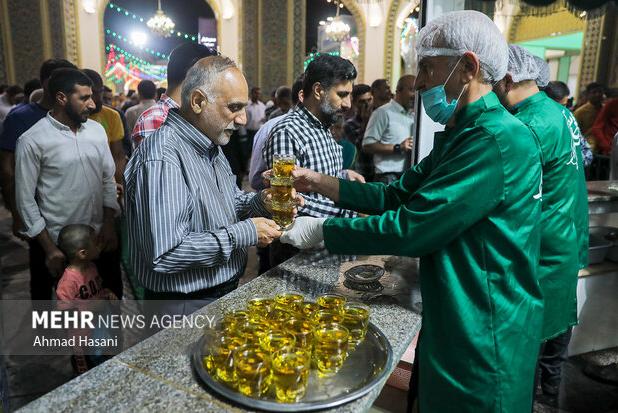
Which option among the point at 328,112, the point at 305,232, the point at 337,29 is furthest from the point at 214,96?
the point at 337,29

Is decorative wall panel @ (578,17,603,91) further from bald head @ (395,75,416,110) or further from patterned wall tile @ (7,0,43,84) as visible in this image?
patterned wall tile @ (7,0,43,84)

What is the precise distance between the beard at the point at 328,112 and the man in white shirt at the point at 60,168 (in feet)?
4.66

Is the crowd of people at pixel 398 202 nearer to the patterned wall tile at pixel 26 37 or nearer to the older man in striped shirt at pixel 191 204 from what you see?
the older man in striped shirt at pixel 191 204

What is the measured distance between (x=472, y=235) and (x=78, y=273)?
→ 236 centimetres

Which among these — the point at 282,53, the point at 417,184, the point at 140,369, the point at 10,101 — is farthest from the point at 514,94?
the point at 282,53

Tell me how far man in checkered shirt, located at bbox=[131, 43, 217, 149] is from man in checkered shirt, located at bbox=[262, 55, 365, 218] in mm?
691

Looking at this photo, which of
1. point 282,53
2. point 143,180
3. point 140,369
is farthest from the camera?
point 282,53

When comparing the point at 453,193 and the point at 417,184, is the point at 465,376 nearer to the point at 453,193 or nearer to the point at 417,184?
the point at 453,193

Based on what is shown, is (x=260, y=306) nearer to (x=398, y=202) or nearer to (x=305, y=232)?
(x=305, y=232)

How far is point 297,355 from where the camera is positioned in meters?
1.18

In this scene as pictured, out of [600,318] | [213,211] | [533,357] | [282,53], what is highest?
[282,53]

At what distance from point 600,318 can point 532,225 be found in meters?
2.87

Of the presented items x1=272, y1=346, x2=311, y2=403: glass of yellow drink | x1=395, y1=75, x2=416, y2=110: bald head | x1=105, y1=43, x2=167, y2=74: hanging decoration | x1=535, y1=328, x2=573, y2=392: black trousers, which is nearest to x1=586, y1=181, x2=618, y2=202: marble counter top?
x1=535, y1=328, x2=573, y2=392: black trousers

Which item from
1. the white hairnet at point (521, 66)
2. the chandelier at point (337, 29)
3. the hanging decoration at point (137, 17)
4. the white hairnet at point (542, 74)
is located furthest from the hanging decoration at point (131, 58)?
the white hairnet at point (521, 66)
